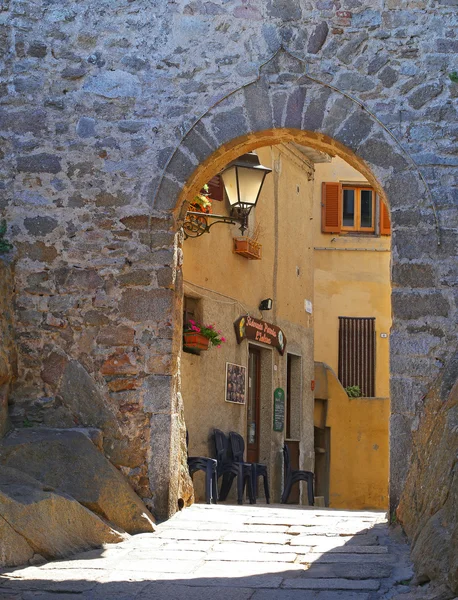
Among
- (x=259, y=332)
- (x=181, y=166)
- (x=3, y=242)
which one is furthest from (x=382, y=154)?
(x=259, y=332)

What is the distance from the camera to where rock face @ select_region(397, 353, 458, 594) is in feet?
14.1

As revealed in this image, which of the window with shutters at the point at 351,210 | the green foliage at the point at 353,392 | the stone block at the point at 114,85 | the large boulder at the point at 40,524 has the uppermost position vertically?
the window with shutters at the point at 351,210

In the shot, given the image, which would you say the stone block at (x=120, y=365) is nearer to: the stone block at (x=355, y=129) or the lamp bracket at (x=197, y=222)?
the stone block at (x=355, y=129)

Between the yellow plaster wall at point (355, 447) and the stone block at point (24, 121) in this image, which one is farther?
the yellow plaster wall at point (355, 447)

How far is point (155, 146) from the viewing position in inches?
284

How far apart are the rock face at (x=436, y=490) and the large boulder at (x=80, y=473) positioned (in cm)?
171

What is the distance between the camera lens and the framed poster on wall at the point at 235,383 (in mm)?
11336

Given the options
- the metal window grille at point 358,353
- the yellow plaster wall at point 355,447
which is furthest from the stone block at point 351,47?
the metal window grille at point 358,353

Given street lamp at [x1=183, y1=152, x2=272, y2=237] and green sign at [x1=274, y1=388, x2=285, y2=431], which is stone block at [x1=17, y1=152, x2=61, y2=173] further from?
green sign at [x1=274, y1=388, x2=285, y2=431]

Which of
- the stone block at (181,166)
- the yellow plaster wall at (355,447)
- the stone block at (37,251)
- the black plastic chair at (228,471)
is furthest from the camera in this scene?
the yellow plaster wall at (355,447)

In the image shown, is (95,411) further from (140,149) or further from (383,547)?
(383,547)

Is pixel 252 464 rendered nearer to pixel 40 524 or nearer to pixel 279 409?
pixel 279 409

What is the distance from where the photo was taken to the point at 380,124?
6.96 m

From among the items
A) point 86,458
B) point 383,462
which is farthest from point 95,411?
point 383,462
